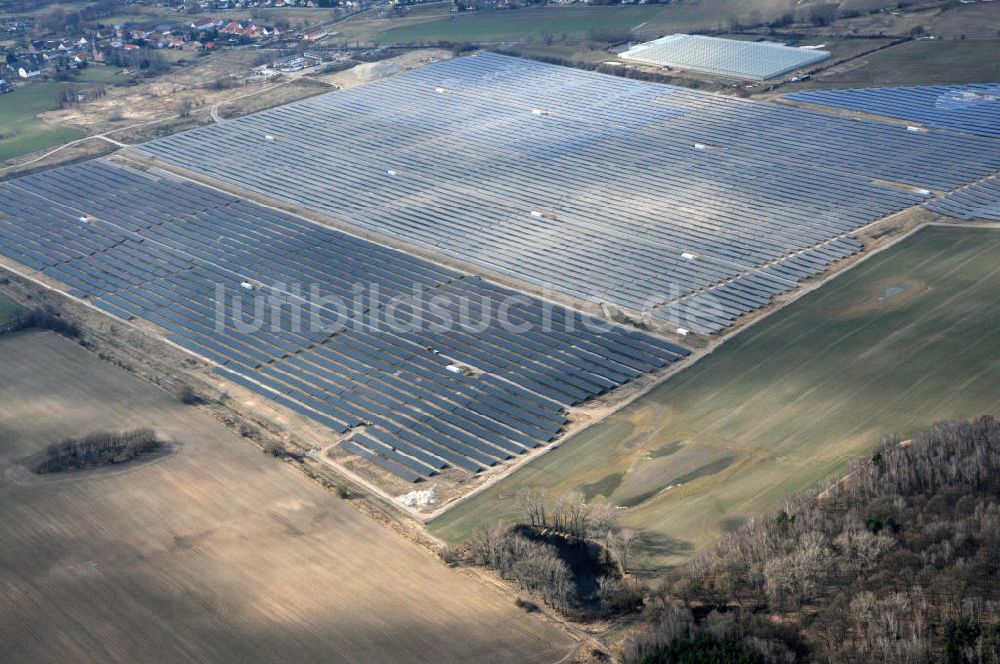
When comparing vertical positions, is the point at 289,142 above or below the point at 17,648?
above

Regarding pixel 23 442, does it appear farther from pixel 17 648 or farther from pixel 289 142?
pixel 289 142

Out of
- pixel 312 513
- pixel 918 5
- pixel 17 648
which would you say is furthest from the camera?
pixel 918 5

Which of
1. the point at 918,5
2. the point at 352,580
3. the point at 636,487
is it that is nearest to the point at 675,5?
the point at 918,5

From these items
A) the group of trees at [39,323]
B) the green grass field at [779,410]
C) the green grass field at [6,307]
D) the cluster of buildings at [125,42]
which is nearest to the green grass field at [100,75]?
the cluster of buildings at [125,42]

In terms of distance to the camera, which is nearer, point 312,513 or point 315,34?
point 312,513

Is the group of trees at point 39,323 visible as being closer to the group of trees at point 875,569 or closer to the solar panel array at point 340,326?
the solar panel array at point 340,326
